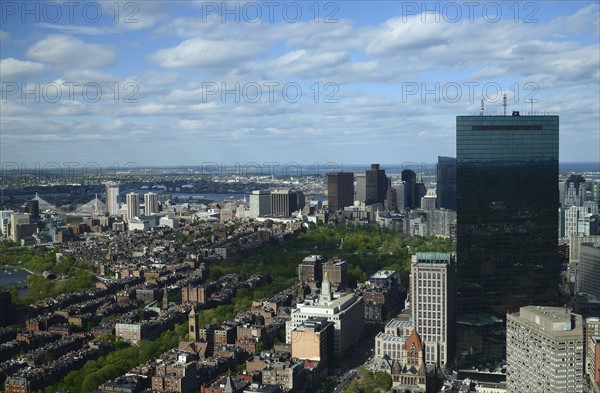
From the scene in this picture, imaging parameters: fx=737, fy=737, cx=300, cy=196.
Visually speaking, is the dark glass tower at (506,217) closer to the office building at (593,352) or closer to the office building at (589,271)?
the office building at (593,352)

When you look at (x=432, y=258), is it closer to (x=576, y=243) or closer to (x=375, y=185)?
(x=576, y=243)

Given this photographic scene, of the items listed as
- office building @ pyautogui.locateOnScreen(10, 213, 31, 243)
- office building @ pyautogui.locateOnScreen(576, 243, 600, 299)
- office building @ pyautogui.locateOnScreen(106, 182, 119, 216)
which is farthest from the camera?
office building @ pyautogui.locateOnScreen(106, 182, 119, 216)

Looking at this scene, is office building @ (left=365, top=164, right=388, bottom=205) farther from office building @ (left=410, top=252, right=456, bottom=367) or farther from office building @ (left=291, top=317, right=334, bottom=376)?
office building @ (left=291, top=317, right=334, bottom=376)


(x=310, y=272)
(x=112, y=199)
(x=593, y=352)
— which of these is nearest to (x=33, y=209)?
(x=112, y=199)

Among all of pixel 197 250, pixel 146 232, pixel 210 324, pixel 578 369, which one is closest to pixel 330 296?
pixel 210 324

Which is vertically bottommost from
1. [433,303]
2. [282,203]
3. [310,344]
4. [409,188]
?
[310,344]

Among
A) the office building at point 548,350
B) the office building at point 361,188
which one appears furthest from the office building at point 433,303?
the office building at point 361,188

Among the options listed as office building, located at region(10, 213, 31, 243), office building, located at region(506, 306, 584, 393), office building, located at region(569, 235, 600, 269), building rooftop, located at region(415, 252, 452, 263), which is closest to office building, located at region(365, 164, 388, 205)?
office building, located at region(10, 213, 31, 243)

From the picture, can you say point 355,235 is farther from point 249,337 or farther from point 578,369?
point 578,369
